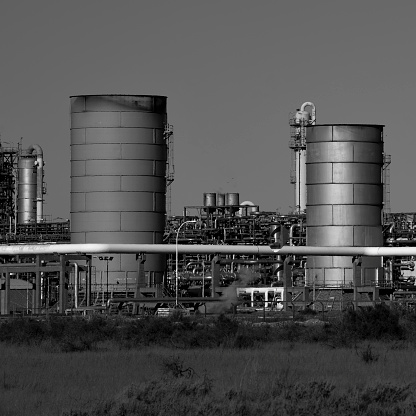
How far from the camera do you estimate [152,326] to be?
43.5 meters

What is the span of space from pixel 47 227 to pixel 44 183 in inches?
371

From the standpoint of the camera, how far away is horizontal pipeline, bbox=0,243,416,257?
69.1 m

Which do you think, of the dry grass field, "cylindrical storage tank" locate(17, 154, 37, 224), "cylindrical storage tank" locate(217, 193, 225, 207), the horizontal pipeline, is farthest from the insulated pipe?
the dry grass field

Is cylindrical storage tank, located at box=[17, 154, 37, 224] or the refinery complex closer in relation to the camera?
the refinery complex

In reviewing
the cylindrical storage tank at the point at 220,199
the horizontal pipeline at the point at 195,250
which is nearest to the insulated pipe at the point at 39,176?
the cylindrical storage tank at the point at 220,199

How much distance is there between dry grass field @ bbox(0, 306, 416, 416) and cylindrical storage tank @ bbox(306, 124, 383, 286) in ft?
97.4

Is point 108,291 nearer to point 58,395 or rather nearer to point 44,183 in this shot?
point 44,183

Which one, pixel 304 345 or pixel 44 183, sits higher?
pixel 44 183

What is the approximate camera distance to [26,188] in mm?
97438

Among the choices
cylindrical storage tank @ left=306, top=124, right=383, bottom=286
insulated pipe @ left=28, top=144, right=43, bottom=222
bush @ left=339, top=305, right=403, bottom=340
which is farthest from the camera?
insulated pipe @ left=28, top=144, right=43, bottom=222

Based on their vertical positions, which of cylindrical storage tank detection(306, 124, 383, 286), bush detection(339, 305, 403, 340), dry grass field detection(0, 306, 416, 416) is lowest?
dry grass field detection(0, 306, 416, 416)

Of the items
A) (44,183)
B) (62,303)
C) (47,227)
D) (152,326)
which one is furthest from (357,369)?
(44,183)

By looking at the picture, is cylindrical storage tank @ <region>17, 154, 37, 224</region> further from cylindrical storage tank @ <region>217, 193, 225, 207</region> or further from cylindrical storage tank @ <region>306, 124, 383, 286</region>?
cylindrical storage tank @ <region>306, 124, 383, 286</region>

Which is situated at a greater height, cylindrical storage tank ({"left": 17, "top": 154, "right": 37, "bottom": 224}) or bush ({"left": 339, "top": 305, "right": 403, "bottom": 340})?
cylindrical storage tank ({"left": 17, "top": 154, "right": 37, "bottom": 224})
